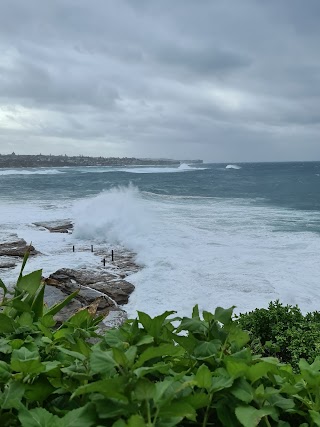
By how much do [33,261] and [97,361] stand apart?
14166 mm

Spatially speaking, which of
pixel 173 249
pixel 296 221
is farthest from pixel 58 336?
pixel 296 221

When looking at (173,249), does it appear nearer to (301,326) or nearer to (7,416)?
(301,326)

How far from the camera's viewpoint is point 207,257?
15.1 m

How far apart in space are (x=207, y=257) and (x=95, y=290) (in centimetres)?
515

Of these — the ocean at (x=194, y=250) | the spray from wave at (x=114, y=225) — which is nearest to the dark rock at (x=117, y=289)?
the ocean at (x=194, y=250)

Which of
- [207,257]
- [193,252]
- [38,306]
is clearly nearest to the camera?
[38,306]

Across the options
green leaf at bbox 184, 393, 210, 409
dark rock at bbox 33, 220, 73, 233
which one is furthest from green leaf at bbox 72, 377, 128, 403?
dark rock at bbox 33, 220, 73, 233

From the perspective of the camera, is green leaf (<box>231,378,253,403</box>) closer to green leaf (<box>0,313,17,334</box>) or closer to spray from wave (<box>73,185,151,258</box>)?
green leaf (<box>0,313,17,334</box>)

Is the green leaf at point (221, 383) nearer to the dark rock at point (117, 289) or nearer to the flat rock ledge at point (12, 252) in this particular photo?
the dark rock at point (117, 289)

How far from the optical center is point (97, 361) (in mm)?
933

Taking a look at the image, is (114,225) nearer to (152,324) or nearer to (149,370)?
(152,324)

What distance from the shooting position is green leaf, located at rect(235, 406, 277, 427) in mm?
885

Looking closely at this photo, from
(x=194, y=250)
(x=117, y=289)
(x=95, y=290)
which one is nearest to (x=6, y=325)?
(x=95, y=290)

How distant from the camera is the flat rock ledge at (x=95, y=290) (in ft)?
30.1
